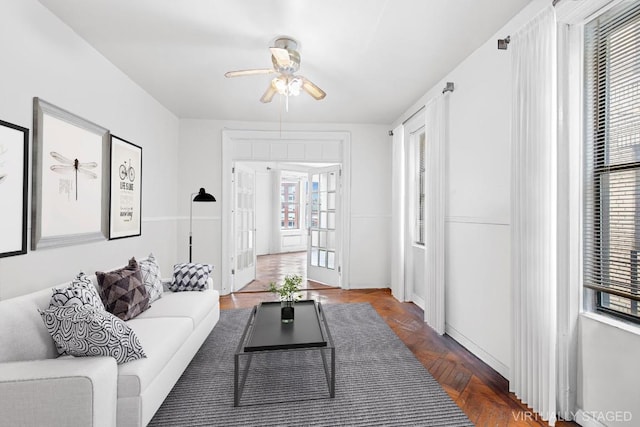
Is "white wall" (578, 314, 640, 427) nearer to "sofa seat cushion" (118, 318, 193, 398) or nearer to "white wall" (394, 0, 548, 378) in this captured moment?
"white wall" (394, 0, 548, 378)

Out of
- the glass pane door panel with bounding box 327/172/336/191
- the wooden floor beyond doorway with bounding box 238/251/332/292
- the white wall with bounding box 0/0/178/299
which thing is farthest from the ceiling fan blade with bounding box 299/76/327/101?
the wooden floor beyond doorway with bounding box 238/251/332/292

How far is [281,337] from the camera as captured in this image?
224cm

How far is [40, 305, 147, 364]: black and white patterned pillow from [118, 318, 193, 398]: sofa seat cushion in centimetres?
8

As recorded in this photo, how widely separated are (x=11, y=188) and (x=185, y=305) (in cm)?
143

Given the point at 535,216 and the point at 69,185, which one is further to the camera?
the point at 69,185

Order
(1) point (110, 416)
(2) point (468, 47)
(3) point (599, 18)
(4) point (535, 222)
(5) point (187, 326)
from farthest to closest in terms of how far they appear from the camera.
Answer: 1. (2) point (468, 47)
2. (5) point (187, 326)
3. (4) point (535, 222)
4. (3) point (599, 18)
5. (1) point (110, 416)

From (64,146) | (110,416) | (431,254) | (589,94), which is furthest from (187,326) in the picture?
(589,94)

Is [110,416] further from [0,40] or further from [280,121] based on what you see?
[280,121]

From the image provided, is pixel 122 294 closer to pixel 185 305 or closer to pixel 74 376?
pixel 185 305

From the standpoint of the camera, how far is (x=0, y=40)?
187 centimetres

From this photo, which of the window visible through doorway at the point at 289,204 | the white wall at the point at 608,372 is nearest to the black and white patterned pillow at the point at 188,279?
the white wall at the point at 608,372

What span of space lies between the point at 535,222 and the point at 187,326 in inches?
99.5

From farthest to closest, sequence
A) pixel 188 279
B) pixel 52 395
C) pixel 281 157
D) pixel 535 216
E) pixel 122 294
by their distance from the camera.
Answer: pixel 281 157
pixel 188 279
pixel 122 294
pixel 535 216
pixel 52 395

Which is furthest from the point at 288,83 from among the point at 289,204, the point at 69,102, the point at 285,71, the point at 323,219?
the point at 289,204
